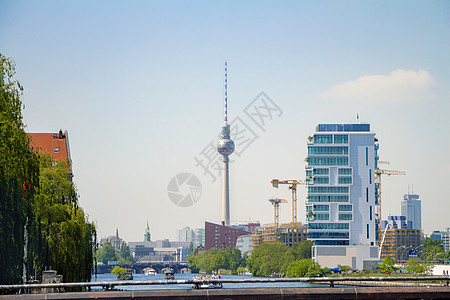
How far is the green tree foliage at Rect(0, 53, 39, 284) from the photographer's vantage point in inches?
1243

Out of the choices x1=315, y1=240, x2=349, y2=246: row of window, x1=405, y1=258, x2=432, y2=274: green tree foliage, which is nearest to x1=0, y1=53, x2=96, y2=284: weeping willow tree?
x1=405, y1=258, x2=432, y2=274: green tree foliage

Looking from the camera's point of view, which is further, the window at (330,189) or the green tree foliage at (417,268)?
the window at (330,189)

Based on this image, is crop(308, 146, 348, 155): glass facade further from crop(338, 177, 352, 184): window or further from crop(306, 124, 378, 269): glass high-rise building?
crop(338, 177, 352, 184): window

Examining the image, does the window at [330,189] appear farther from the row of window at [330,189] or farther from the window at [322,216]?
the window at [322,216]

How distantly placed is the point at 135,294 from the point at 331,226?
179622 mm

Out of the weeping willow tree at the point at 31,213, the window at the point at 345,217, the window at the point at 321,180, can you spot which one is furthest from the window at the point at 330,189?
the weeping willow tree at the point at 31,213

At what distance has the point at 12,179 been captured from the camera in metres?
32.3

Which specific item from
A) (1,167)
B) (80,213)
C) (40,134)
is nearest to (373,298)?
(1,167)

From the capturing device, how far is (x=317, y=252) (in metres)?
197

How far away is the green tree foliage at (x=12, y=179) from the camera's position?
31.6m

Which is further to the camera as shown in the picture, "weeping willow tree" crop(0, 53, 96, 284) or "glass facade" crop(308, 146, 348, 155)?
"glass facade" crop(308, 146, 348, 155)

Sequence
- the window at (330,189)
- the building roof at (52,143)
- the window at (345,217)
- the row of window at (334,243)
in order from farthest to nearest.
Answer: the row of window at (334,243), the window at (345,217), the window at (330,189), the building roof at (52,143)

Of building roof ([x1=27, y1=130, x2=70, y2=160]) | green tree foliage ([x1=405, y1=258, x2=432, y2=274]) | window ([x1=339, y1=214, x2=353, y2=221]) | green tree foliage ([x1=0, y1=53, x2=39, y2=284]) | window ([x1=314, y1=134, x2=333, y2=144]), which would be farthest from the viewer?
window ([x1=339, y1=214, x2=353, y2=221])

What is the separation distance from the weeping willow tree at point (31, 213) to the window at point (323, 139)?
14423 centimetres
